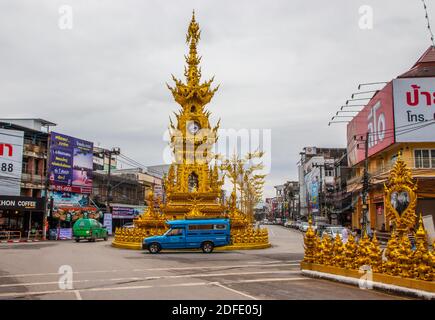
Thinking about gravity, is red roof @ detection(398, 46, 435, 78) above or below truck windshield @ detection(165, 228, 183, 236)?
above

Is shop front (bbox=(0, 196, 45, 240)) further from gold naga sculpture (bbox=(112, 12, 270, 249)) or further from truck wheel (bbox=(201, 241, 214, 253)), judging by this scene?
truck wheel (bbox=(201, 241, 214, 253))

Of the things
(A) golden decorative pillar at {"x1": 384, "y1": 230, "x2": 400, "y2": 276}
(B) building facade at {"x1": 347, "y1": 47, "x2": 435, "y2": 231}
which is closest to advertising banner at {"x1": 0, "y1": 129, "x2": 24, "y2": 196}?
(B) building facade at {"x1": 347, "y1": 47, "x2": 435, "y2": 231}

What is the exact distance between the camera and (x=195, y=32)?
32.3m

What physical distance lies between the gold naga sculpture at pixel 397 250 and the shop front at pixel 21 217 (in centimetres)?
3174

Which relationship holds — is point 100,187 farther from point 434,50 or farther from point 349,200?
point 434,50

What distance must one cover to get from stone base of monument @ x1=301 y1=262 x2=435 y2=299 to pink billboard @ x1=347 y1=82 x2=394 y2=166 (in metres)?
27.8

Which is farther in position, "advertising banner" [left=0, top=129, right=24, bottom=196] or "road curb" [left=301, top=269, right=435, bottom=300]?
"advertising banner" [left=0, top=129, right=24, bottom=196]

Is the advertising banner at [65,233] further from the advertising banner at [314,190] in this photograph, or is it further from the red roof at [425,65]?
the advertising banner at [314,190]

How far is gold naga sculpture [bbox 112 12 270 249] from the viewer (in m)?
27.7

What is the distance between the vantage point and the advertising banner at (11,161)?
38.5 meters

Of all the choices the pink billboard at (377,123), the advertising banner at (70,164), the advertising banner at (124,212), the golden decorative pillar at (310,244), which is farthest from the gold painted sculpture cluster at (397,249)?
the advertising banner at (124,212)

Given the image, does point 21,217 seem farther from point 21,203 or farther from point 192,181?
point 192,181

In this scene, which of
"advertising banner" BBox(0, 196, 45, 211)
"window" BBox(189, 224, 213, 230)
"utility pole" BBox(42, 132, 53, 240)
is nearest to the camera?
"window" BBox(189, 224, 213, 230)

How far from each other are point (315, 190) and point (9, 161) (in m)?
56.5
